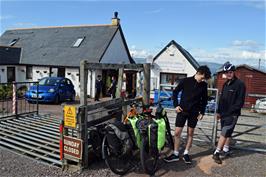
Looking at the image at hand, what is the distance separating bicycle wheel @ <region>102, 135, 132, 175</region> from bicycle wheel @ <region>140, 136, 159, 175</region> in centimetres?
40

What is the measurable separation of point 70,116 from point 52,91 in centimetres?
1171

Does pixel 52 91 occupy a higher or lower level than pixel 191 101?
lower

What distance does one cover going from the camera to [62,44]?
77.5 feet

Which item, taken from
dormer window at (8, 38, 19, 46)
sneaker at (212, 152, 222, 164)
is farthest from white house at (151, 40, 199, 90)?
sneaker at (212, 152, 222, 164)

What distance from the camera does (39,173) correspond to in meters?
4.71

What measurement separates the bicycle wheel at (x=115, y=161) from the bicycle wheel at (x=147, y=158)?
40 centimetres

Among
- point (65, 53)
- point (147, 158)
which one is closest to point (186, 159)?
point (147, 158)

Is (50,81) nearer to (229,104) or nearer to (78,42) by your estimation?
(78,42)

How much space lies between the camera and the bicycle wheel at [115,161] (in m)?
4.57

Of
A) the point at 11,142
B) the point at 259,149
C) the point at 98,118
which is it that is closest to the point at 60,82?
the point at 11,142

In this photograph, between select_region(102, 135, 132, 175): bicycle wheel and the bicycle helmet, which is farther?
the bicycle helmet

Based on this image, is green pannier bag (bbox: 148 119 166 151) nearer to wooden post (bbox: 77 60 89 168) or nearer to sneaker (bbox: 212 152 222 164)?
wooden post (bbox: 77 60 89 168)

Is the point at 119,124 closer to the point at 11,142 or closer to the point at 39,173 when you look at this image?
the point at 39,173

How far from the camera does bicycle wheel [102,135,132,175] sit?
4566 mm
